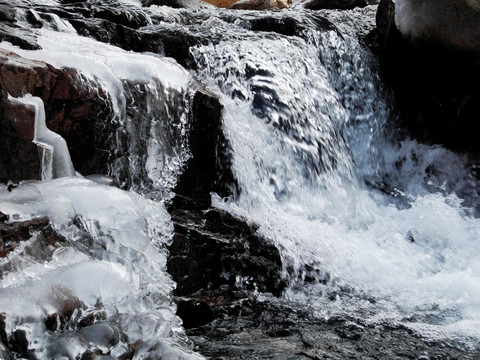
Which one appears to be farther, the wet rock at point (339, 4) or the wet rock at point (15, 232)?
the wet rock at point (339, 4)

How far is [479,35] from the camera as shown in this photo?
6.28 metres

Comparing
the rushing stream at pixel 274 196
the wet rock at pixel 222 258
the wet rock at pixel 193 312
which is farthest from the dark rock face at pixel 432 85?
the wet rock at pixel 193 312

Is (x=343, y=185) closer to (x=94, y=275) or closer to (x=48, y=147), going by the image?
(x=48, y=147)

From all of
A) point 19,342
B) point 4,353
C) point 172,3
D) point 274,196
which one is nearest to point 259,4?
point 172,3

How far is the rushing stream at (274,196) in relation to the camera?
109 inches

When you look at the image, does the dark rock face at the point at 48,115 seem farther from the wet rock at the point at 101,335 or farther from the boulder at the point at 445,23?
the boulder at the point at 445,23

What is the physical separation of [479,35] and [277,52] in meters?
2.14

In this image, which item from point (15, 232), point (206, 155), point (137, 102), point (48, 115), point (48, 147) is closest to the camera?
point (15, 232)

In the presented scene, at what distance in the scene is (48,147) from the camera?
11.3 feet

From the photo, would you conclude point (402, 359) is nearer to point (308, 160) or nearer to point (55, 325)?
point (55, 325)

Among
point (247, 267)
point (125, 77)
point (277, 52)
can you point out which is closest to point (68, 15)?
point (125, 77)

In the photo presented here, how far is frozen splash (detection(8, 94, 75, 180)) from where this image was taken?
11.2 ft

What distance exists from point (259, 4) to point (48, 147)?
29.9 ft

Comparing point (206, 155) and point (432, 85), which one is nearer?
point (206, 155)
